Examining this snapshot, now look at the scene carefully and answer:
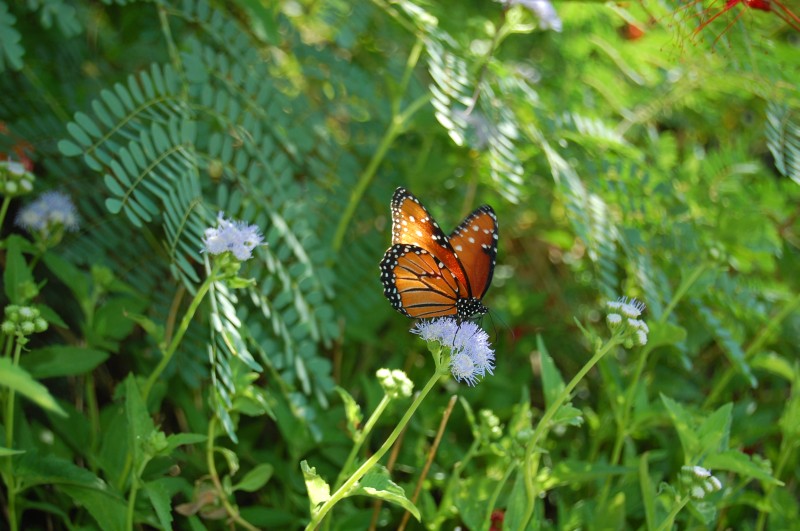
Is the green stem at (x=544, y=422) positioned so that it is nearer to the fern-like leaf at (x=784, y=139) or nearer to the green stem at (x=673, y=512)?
the green stem at (x=673, y=512)

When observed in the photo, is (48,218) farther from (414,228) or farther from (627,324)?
(627,324)

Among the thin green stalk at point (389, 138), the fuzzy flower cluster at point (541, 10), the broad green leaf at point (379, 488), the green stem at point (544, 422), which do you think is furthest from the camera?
the thin green stalk at point (389, 138)

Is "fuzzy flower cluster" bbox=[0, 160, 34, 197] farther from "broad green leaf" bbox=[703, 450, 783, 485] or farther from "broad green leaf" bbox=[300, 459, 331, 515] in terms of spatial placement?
"broad green leaf" bbox=[703, 450, 783, 485]

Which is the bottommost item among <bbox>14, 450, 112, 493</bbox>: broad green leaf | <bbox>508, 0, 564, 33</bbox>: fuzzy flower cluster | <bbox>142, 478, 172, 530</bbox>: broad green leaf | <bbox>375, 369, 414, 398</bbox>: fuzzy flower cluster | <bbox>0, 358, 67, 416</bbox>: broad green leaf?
<bbox>14, 450, 112, 493</bbox>: broad green leaf

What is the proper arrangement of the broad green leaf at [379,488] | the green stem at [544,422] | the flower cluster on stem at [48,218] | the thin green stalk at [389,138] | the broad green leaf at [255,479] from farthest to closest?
the thin green stalk at [389,138], the flower cluster on stem at [48,218], the broad green leaf at [255,479], the green stem at [544,422], the broad green leaf at [379,488]

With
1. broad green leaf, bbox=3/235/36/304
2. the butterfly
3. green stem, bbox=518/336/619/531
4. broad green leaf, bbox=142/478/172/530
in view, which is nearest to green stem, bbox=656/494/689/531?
green stem, bbox=518/336/619/531

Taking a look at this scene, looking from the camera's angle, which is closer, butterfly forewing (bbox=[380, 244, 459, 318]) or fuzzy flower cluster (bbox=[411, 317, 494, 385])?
fuzzy flower cluster (bbox=[411, 317, 494, 385])

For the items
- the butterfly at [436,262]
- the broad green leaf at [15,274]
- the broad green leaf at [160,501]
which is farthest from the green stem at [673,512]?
the broad green leaf at [15,274]

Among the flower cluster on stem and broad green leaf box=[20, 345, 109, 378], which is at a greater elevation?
the flower cluster on stem
